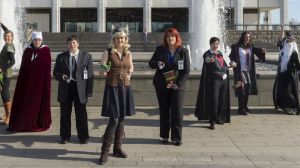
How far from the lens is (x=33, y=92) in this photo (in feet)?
29.8

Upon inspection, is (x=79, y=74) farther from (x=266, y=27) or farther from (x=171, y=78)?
(x=266, y=27)

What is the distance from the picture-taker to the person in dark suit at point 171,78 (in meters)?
8.24

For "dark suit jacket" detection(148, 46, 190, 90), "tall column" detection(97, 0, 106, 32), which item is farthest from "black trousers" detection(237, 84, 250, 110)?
"tall column" detection(97, 0, 106, 32)

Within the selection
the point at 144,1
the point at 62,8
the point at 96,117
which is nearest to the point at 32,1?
the point at 62,8

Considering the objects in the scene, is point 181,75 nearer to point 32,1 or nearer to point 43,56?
point 43,56

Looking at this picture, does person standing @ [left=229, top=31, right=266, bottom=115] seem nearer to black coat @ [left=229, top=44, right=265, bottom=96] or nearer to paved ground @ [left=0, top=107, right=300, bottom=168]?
black coat @ [left=229, top=44, right=265, bottom=96]

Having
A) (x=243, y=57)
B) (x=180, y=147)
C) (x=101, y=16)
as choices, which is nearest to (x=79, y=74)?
(x=180, y=147)

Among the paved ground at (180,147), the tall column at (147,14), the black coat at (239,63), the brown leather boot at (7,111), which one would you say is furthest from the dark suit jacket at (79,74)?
the tall column at (147,14)

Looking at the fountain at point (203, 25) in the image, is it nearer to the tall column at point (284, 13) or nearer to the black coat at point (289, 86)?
the black coat at point (289, 86)

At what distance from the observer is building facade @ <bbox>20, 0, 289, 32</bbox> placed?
206ft

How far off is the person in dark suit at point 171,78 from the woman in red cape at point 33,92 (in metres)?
2.10

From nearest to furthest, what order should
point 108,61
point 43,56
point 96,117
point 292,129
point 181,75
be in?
1. point 108,61
2. point 181,75
3. point 43,56
4. point 292,129
5. point 96,117

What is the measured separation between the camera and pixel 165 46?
8.37 m

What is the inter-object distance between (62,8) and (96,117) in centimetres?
5610
